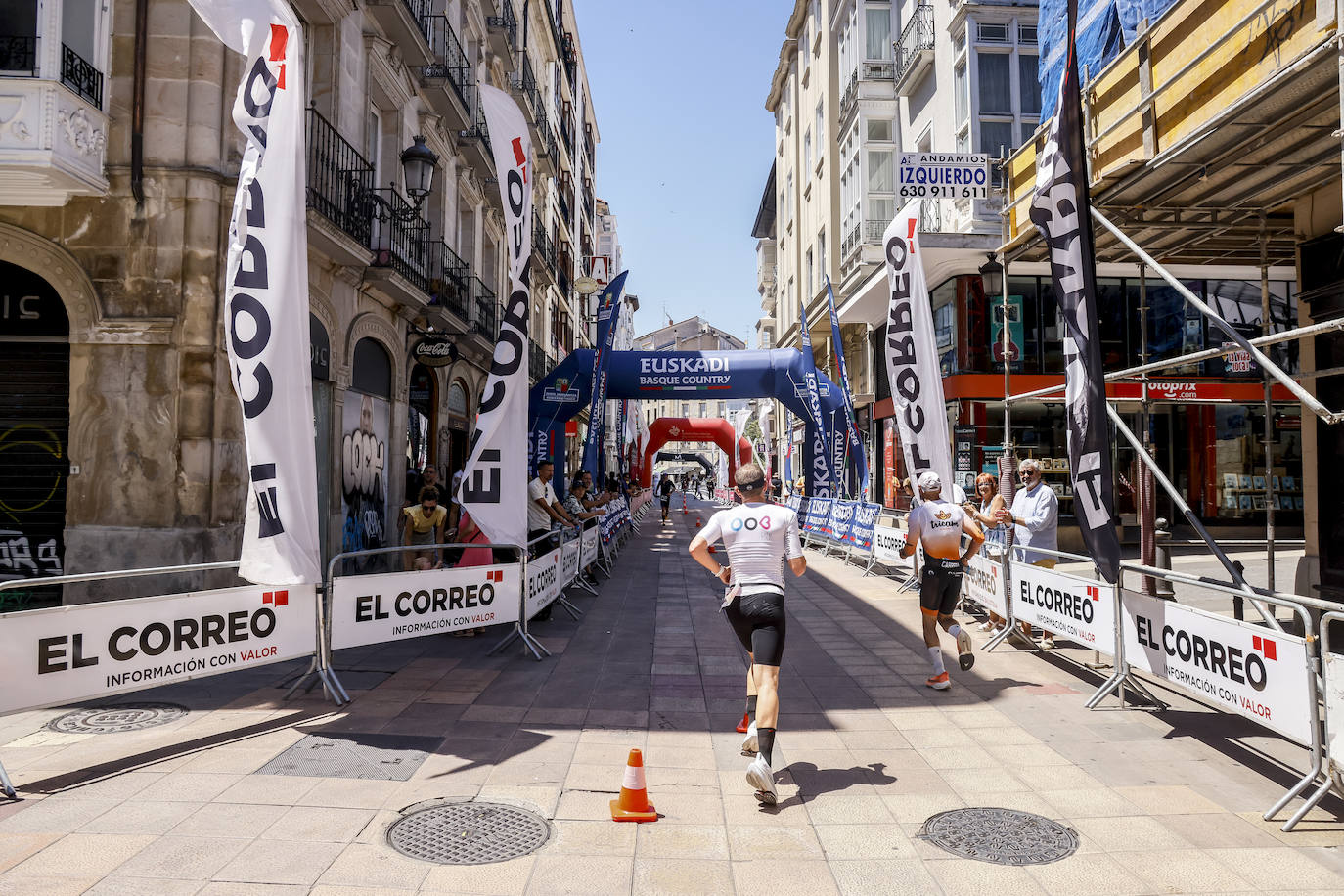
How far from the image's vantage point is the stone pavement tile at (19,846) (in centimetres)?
373

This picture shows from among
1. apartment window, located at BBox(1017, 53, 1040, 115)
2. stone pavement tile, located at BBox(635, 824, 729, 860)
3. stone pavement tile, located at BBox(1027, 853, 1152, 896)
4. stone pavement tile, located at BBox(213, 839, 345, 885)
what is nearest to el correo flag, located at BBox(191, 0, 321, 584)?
stone pavement tile, located at BBox(213, 839, 345, 885)

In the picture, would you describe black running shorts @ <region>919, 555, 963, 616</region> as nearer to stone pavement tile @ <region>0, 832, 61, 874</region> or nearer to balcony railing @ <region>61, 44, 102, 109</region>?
stone pavement tile @ <region>0, 832, 61, 874</region>

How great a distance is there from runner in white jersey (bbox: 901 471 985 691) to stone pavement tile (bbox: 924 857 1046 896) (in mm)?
3264

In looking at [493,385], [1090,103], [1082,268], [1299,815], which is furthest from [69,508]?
[1090,103]

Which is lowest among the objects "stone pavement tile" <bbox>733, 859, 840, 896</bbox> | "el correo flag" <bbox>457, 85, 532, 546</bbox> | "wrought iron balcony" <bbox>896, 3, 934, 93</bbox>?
"stone pavement tile" <bbox>733, 859, 840, 896</bbox>

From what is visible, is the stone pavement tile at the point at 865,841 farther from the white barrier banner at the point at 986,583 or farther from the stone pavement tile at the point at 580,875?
the white barrier banner at the point at 986,583

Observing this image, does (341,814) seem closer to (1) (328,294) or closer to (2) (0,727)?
(2) (0,727)

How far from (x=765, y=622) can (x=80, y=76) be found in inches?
354

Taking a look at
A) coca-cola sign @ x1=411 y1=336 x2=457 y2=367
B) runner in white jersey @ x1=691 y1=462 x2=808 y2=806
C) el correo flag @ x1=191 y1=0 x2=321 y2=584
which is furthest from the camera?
coca-cola sign @ x1=411 y1=336 x2=457 y2=367

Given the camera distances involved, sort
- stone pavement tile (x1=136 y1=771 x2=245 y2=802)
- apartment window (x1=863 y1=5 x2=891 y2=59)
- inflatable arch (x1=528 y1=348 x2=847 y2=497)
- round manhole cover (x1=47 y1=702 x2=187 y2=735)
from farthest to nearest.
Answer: apartment window (x1=863 y1=5 x2=891 y2=59)
inflatable arch (x1=528 y1=348 x2=847 y2=497)
round manhole cover (x1=47 y1=702 x2=187 y2=735)
stone pavement tile (x1=136 y1=771 x2=245 y2=802)

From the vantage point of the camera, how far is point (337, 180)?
1150 cm

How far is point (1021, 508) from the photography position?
9.06m

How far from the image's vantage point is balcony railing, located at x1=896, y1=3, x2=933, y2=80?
21.2 meters

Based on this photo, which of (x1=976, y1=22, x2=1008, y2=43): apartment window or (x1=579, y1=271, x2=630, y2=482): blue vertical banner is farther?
(x1=976, y1=22, x2=1008, y2=43): apartment window
